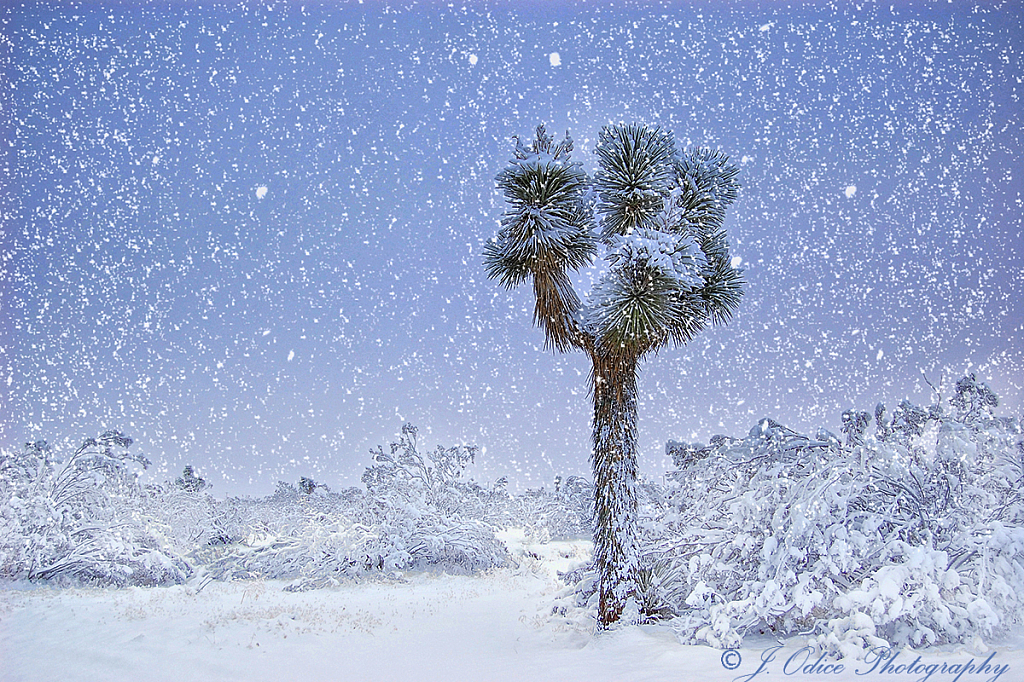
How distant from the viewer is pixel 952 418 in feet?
30.8

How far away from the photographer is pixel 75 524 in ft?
50.3

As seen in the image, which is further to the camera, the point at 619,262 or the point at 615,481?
the point at 615,481

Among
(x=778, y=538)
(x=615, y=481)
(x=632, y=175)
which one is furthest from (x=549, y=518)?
(x=632, y=175)

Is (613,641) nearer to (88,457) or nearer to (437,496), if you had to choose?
(437,496)

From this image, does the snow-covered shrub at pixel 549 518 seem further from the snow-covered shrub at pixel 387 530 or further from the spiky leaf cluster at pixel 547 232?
the spiky leaf cluster at pixel 547 232

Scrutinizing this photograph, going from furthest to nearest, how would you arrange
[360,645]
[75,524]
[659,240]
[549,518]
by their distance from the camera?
[549,518] → [75,524] → [360,645] → [659,240]

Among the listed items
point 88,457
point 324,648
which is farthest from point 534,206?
point 88,457

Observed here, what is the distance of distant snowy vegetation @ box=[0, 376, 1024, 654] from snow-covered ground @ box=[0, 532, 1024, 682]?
0.48 metres

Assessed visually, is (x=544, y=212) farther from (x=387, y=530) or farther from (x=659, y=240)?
(x=387, y=530)

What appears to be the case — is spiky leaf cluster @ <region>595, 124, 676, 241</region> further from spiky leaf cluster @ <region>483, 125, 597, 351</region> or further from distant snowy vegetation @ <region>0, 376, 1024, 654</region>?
distant snowy vegetation @ <region>0, 376, 1024, 654</region>

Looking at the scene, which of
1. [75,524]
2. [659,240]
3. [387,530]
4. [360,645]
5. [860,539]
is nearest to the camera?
[860,539]

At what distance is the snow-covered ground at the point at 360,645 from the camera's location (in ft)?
25.0

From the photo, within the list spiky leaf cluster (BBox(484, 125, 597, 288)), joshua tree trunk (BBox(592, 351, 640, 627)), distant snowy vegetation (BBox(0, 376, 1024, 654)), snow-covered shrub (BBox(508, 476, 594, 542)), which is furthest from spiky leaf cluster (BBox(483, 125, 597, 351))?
snow-covered shrub (BBox(508, 476, 594, 542))

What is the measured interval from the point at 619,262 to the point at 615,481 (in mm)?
3591
